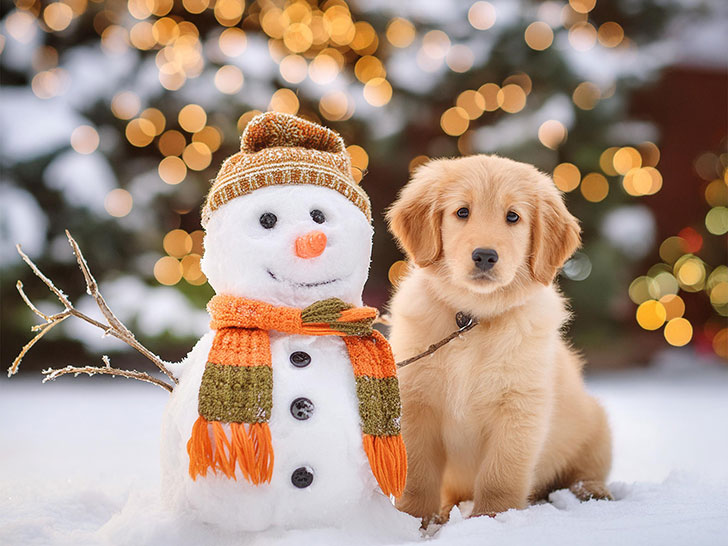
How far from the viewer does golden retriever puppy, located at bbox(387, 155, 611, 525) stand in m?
1.59

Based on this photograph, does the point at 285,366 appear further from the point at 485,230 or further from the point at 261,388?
Result: the point at 485,230

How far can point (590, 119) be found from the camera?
455 cm

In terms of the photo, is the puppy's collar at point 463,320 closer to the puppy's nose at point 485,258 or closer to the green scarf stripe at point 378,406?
the puppy's nose at point 485,258

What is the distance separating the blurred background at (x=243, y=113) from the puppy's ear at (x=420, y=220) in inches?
87.1

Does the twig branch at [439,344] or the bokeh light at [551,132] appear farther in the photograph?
the bokeh light at [551,132]

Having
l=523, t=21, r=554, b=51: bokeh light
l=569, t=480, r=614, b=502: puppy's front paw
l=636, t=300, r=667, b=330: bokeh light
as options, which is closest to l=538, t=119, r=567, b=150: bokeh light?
l=523, t=21, r=554, b=51: bokeh light

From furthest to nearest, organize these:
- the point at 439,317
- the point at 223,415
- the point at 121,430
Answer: the point at 121,430
the point at 439,317
the point at 223,415

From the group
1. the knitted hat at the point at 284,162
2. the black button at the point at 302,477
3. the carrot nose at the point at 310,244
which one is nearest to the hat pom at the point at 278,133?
the knitted hat at the point at 284,162

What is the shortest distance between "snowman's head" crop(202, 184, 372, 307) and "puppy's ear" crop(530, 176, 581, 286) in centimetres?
53

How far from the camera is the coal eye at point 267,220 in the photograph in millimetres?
1396

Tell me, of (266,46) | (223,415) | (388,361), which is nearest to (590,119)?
(266,46)

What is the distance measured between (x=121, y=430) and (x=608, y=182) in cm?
369

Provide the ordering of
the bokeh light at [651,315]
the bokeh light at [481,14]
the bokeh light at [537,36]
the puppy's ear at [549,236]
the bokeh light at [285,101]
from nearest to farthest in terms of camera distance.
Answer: the puppy's ear at [549,236]
the bokeh light at [285,101]
the bokeh light at [537,36]
the bokeh light at [481,14]
the bokeh light at [651,315]

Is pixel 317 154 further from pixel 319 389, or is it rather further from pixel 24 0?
pixel 24 0
